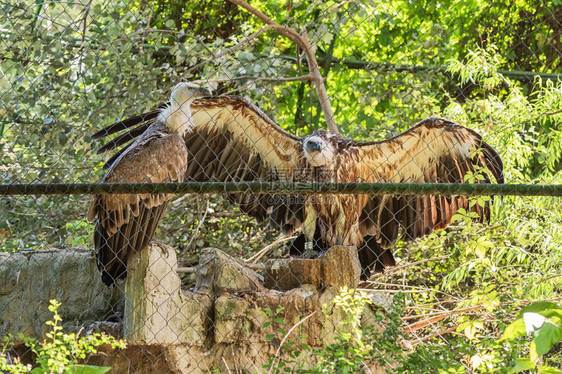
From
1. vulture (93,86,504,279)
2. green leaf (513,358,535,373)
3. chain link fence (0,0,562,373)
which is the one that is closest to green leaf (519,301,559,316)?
chain link fence (0,0,562,373)

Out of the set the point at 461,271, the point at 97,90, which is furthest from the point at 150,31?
the point at 461,271

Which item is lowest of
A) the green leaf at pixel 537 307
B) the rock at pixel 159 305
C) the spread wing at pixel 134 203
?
the rock at pixel 159 305

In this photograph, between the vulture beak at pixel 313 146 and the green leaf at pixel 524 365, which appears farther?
the vulture beak at pixel 313 146

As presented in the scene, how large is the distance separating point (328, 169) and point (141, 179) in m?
1.04

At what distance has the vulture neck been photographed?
3.16 metres

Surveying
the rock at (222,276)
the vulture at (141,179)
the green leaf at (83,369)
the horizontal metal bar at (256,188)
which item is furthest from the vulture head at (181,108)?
the green leaf at (83,369)

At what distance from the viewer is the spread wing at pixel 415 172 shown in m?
3.25

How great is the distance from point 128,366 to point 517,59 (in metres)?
3.62

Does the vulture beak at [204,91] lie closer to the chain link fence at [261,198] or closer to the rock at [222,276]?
the chain link fence at [261,198]

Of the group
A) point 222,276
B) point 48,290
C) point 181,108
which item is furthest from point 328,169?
point 48,290

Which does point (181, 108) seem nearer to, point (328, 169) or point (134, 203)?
point (134, 203)

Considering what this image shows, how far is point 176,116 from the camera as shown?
316 centimetres

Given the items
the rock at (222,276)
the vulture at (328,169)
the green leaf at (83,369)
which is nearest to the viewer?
the green leaf at (83,369)

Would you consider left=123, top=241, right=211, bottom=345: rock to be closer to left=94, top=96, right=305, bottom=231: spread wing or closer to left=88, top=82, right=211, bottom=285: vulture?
left=88, top=82, right=211, bottom=285: vulture
